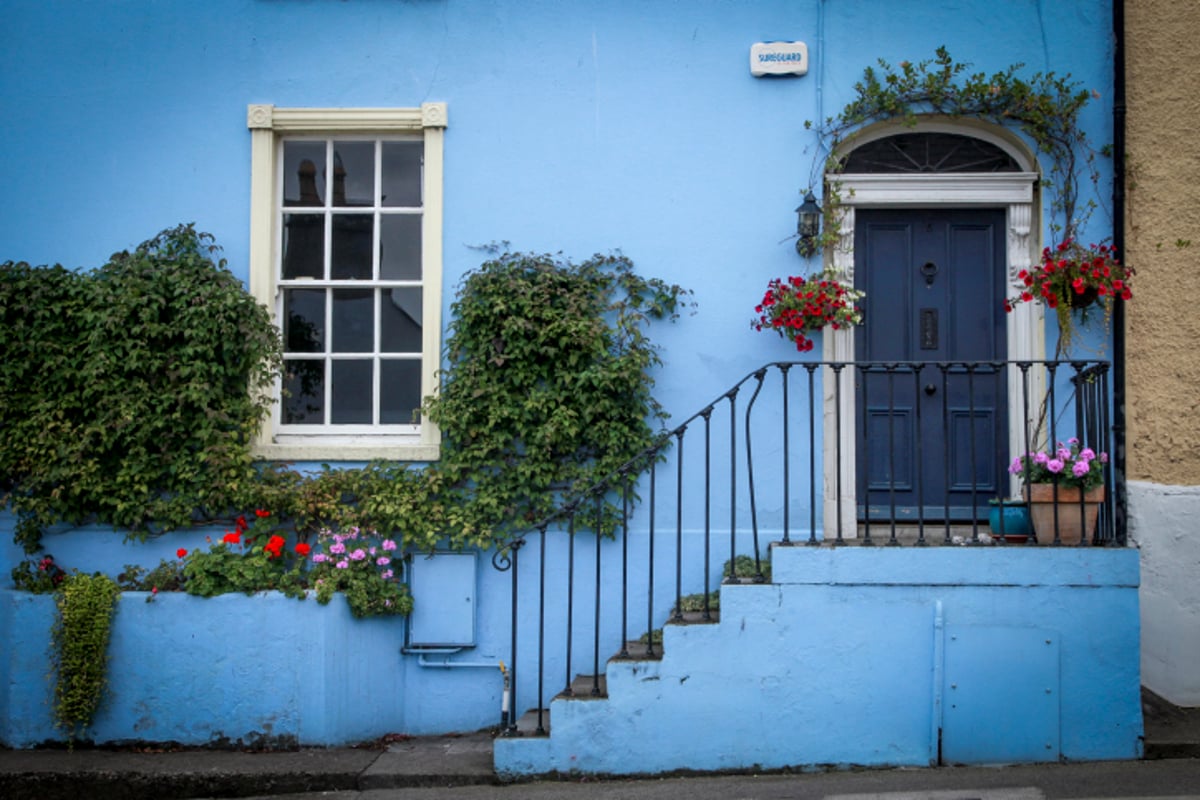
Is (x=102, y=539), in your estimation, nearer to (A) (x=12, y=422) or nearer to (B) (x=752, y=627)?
(A) (x=12, y=422)

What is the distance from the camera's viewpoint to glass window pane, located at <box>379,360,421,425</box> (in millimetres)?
6516

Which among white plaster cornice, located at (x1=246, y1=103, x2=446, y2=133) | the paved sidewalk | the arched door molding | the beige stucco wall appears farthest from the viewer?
white plaster cornice, located at (x1=246, y1=103, x2=446, y2=133)

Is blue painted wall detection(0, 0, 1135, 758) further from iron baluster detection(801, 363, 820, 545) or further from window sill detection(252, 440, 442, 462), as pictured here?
window sill detection(252, 440, 442, 462)

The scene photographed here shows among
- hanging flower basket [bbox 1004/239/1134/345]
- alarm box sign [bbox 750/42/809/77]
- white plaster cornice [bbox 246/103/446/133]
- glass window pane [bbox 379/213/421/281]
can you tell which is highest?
alarm box sign [bbox 750/42/809/77]

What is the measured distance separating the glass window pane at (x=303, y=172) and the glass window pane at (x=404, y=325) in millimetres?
846

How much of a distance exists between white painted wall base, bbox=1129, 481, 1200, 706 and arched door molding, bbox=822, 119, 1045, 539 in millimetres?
880

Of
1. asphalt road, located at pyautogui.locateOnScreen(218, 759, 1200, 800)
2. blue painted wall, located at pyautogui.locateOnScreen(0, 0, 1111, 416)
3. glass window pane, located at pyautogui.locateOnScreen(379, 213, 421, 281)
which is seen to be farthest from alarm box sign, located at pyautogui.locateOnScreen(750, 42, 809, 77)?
asphalt road, located at pyautogui.locateOnScreen(218, 759, 1200, 800)

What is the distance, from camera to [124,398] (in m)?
6.04

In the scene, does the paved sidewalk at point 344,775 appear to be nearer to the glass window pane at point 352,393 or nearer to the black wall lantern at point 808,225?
the glass window pane at point 352,393

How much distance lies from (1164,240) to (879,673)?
3.10 metres

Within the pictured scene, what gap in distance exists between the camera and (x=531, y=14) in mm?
6457

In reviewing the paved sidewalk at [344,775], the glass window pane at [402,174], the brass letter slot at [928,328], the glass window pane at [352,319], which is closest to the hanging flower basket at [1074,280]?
the brass letter slot at [928,328]

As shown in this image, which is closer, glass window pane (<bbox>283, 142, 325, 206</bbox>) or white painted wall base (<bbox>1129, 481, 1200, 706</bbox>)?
white painted wall base (<bbox>1129, 481, 1200, 706</bbox>)

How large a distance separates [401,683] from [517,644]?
2.37ft
